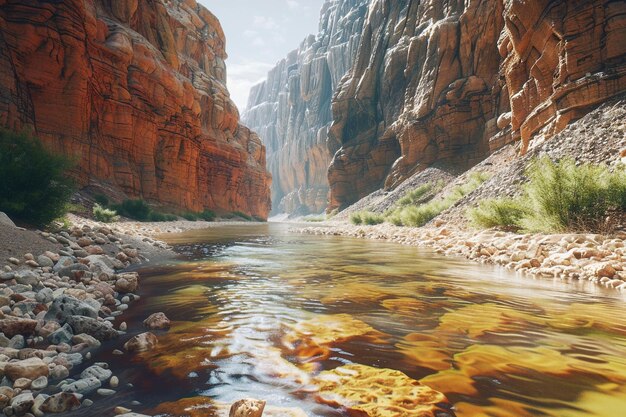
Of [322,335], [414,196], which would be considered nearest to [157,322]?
[322,335]

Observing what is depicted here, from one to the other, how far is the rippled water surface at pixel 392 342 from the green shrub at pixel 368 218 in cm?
2046

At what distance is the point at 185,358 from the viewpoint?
2.40 m

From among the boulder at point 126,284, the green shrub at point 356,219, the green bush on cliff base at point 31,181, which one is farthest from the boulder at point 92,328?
the green shrub at point 356,219

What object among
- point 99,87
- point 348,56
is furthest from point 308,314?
point 348,56

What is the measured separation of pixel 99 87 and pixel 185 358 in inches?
1038

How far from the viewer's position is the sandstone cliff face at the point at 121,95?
18656 mm

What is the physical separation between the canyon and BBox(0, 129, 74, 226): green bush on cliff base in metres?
19.2

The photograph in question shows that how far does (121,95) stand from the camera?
24.4 m

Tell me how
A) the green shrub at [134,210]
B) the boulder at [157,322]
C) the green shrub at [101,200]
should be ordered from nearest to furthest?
1. the boulder at [157,322]
2. the green shrub at [101,200]
3. the green shrub at [134,210]

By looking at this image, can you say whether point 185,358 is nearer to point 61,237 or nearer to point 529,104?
Result: point 61,237

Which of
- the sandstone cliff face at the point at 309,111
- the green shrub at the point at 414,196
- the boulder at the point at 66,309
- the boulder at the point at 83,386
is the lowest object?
the boulder at the point at 83,386

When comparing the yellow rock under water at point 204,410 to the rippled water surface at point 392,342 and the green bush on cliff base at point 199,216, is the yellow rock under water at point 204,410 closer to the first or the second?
the rippled water surface at point 392,342

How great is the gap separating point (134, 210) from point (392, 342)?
2211 centimetres

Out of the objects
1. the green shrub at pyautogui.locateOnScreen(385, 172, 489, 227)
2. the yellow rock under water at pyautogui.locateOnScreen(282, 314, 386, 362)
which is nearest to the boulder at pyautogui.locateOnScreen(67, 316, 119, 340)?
the yellow rock under water at pyautogui.locateOnScreen(282, 314, 386, 362)
